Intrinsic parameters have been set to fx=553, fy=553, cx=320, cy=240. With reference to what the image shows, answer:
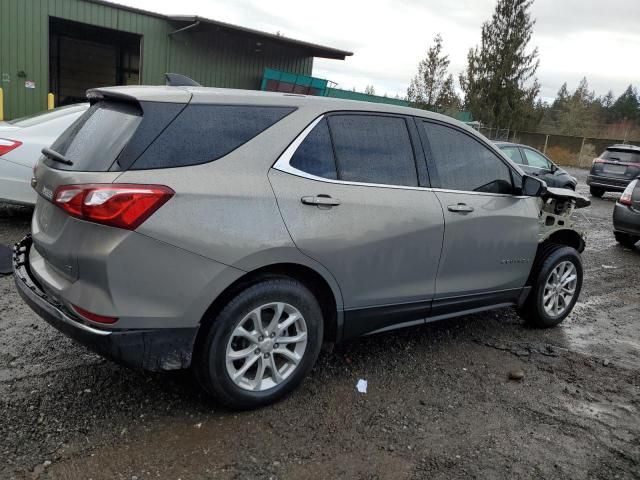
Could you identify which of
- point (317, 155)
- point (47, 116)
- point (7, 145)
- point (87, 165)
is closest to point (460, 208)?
point (317, 155)

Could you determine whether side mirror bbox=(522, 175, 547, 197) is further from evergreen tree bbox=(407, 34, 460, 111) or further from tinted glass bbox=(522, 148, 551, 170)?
evergreen tree bbox=(407, 34, 460, 111)

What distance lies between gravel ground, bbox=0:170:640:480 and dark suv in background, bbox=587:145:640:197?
46.7 feet

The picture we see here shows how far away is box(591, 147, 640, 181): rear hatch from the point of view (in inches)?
657

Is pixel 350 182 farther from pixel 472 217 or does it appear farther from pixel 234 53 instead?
pixel 234 53

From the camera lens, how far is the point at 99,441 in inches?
108

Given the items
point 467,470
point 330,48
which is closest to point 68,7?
point 330,48

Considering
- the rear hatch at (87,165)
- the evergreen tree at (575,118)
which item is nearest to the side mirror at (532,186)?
the rear hatch at (87,165)

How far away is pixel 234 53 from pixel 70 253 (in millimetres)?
Result: 18521

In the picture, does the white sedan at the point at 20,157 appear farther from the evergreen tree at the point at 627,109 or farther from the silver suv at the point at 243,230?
the evergreen tree at the point at 627,109

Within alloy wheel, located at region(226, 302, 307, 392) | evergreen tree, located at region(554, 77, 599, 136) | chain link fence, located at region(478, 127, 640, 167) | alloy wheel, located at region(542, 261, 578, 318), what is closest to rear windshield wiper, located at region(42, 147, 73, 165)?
alloy wheel, located at region(226, 302, 307, 392)

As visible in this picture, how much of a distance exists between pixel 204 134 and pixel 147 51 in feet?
54.0

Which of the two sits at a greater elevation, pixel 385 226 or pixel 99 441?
pixel 385 226

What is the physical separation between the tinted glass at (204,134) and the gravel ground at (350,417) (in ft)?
4.54

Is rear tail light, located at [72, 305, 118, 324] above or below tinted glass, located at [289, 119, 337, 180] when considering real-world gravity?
below
